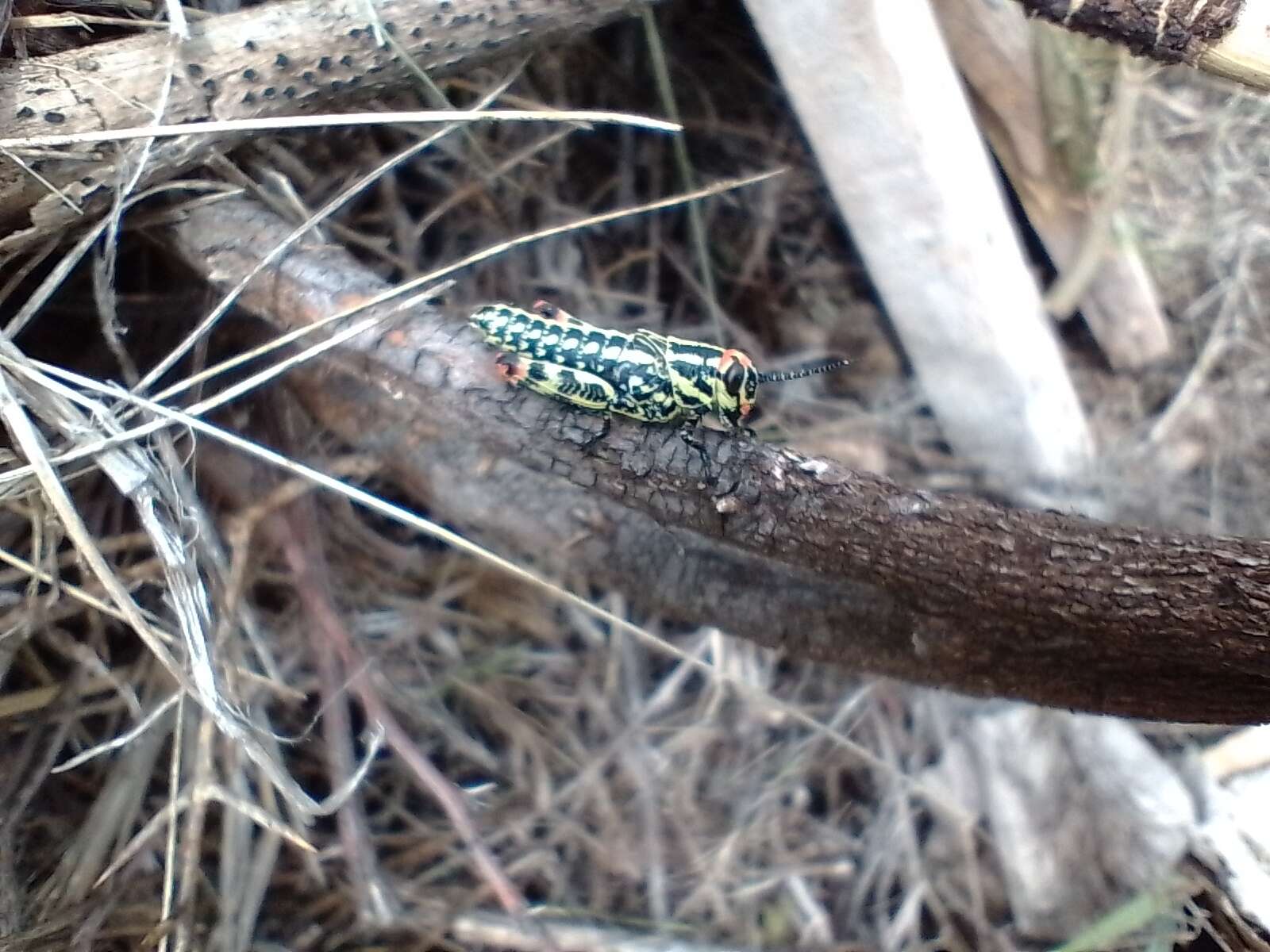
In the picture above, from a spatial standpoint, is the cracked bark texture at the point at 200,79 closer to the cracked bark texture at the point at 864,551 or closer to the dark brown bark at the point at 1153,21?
the cracked bark texture at the point at 864,551

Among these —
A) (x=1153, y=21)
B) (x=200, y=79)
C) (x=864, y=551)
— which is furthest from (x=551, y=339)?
(x=1153, y=21)

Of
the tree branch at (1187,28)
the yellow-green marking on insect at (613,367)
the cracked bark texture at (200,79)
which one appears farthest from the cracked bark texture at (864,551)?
the tree branch at (1187,28)

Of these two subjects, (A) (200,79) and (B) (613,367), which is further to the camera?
(A) (200,79)

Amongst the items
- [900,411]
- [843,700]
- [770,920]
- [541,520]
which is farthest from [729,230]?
[770,920]

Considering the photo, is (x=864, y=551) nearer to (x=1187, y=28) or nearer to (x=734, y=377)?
(x=734, y=377)

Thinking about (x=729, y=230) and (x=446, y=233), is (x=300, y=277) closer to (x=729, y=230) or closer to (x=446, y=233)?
(x=446, y=233)

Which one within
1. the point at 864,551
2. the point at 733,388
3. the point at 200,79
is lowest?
the point at 864,551

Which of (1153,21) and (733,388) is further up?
(1153,21)
